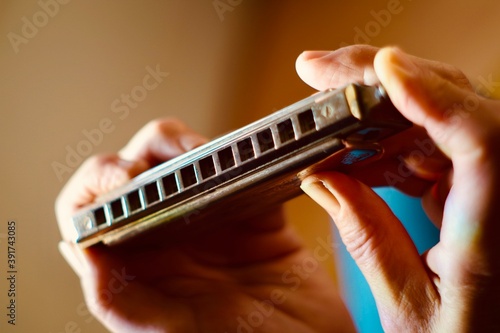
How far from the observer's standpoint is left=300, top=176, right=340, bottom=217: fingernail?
0.63 m

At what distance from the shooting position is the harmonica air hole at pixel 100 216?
72 cm

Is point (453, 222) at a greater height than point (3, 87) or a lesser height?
lesser

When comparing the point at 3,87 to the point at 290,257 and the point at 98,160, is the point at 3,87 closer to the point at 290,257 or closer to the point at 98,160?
the point at 98,160

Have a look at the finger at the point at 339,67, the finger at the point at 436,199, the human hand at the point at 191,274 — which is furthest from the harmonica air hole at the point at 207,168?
the finger at the point at 436,199

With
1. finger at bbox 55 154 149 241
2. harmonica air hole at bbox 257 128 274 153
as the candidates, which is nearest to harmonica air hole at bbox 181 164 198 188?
harmonica air hole at bbox 257 128 274 153

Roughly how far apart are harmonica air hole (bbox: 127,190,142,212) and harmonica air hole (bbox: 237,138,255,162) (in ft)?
0.63

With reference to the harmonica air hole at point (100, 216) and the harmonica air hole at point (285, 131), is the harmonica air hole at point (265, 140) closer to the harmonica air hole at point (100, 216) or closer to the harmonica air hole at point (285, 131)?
the harmonica air hole at point (285, 131)

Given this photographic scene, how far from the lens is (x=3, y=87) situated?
109 centimetres

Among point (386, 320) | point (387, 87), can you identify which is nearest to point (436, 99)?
point (387, 87)

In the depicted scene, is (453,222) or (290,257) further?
(290,257)

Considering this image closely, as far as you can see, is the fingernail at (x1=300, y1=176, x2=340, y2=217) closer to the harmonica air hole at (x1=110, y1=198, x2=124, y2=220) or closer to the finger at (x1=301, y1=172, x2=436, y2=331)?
the finger at (x1=301, y1=172, x2=436, y2=331)

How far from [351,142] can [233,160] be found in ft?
0.47

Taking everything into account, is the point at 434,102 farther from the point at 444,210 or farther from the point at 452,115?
the point at 444,210

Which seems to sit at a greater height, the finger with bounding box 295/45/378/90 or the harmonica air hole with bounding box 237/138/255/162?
the finger with bounding box 295/45/378/90
